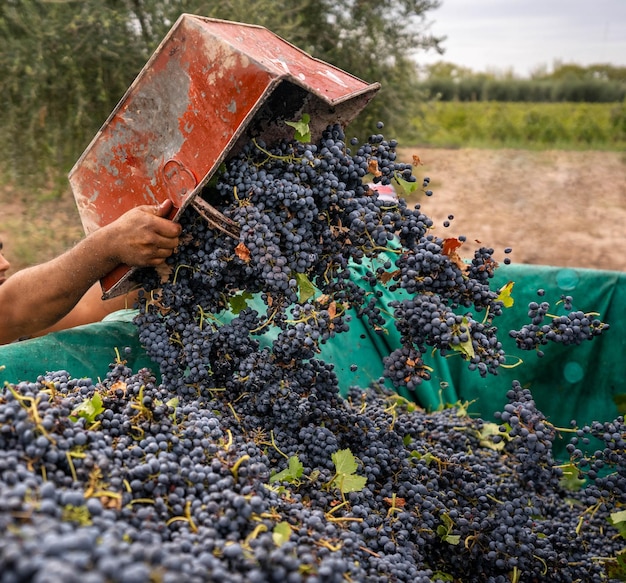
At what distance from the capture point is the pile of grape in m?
1.17

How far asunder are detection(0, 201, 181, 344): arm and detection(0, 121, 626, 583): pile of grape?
0.12 metres

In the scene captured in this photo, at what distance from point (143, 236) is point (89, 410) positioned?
1.98 feet

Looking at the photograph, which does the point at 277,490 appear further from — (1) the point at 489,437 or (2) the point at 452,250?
(1) the point at 489,437

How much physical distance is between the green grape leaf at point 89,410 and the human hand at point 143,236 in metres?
0.54

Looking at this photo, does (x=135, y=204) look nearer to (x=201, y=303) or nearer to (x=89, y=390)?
(x=201, y=303)

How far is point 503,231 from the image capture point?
26.5 feet

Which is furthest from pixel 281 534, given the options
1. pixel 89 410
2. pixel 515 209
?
pixel 515 209

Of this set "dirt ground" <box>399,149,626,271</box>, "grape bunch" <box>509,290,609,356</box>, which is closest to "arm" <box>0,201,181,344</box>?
"grape bunch" <box>509,290,609,356</box>

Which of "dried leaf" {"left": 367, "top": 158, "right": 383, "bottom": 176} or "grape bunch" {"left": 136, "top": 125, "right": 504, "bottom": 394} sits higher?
"dried leaf" {"left": 367, "top": 158, "right": 383, "bottom": 176}

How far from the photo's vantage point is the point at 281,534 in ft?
3.78

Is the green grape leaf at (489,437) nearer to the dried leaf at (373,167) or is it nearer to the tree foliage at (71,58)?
the dried leaf at (373,167)

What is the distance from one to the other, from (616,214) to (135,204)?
8.31m

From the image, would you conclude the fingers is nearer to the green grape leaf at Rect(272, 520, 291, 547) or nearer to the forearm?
the forearm

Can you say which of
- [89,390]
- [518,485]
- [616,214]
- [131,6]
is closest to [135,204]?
[89,390]
